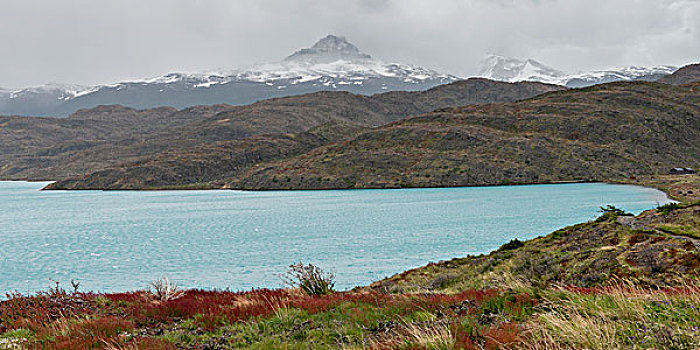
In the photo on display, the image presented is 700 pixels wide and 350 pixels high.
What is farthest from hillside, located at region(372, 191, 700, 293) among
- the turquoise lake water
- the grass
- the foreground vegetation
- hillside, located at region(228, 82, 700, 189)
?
hillside, located at region(228, 82, 700, 189)

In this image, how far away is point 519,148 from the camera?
431 feet

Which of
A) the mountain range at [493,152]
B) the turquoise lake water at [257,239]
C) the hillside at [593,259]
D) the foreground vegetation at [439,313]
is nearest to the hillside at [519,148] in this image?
the mountain range at [493,152]

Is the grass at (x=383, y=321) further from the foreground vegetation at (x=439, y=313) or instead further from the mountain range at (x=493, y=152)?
the mountain range at (x=493, y=152)

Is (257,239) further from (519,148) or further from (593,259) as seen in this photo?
(519,148)

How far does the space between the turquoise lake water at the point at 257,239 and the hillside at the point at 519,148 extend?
46257 mm

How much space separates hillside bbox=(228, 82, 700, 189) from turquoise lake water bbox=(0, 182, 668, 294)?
152ft

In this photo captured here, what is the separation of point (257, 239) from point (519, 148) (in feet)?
330

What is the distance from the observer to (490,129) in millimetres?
150500

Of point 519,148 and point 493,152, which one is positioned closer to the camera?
point 519,148

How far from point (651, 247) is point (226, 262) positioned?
28.0 meters

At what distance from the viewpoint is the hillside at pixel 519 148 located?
404 feet

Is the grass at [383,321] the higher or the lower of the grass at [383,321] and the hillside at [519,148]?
the lower

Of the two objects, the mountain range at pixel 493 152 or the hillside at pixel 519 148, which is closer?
the hillside at pixel 519 148

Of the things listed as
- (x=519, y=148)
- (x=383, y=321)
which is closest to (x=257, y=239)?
(x=383, y=321)
